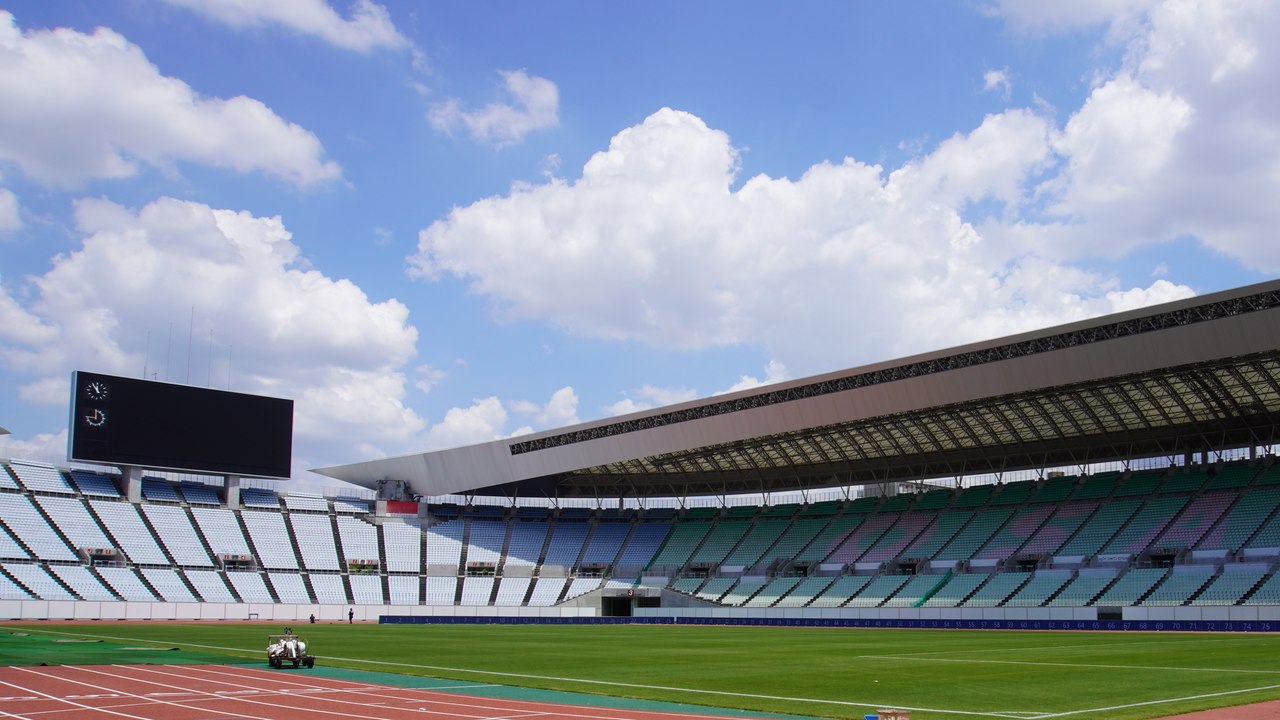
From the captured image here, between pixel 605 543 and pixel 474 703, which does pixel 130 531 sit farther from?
pixel 474 703

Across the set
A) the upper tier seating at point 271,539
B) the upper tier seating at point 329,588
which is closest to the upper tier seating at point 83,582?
the upper tier seating at point 271,539

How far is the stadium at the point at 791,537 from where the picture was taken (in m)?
37.1

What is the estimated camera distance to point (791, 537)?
84312 millimetres

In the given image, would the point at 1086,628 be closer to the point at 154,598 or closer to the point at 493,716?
the point at 493,716

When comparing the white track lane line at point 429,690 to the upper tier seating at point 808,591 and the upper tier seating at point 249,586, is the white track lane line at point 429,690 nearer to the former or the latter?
the upper tier seating at point 249,586

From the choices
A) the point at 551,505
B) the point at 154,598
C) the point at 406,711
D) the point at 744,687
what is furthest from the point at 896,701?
the point at 551,505

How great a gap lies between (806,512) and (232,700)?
7134cm

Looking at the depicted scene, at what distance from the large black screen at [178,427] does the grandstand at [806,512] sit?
3.92 m

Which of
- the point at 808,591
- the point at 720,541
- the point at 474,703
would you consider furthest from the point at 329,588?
the point at 474,703

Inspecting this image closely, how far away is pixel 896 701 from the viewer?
20.6m

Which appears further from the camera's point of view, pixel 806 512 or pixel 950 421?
pixel 806 512

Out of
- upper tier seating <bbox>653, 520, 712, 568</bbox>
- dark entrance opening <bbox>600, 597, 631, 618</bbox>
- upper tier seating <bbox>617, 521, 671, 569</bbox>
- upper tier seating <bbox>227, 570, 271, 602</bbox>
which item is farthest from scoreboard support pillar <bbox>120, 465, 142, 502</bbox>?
upper tier seating <bbox>653, 520, 712, 568</bbox>

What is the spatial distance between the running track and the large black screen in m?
52.4

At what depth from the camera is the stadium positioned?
122 ft
